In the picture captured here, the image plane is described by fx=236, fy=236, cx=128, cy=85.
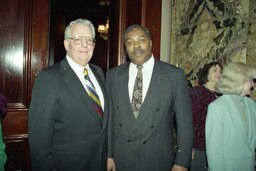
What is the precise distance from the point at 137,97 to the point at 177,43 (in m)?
1.74

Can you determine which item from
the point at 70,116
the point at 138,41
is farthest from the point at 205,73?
the point at 70,116

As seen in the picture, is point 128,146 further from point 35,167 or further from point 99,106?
point 35,167

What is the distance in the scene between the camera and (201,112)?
290 cm

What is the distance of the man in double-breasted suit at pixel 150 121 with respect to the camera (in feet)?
7.01


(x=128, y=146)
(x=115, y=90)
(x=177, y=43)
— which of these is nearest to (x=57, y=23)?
(x=177, y=43)

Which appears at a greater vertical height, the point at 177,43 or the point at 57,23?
the point at 57,23

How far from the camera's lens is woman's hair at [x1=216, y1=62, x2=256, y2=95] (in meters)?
2.09

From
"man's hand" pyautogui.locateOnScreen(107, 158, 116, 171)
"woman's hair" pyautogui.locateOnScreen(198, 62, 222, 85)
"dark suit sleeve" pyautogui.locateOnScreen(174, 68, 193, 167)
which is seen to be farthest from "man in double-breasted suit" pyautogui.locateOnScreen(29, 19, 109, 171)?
"woman's hair" pyautogui.locateOnScreen(198, 62, 222, 85)

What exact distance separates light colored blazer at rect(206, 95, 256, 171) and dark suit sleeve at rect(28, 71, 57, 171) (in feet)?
4.38

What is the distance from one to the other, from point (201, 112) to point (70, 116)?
171 centimetres

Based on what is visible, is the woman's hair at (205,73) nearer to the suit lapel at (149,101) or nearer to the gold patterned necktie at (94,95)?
the suit lapel at (149,101)

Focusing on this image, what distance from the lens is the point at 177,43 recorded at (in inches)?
142

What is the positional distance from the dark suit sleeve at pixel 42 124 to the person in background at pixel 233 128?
1335 millimetres

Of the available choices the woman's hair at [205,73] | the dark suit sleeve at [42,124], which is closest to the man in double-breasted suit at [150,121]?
the dark suit sleeve at [42,124]
